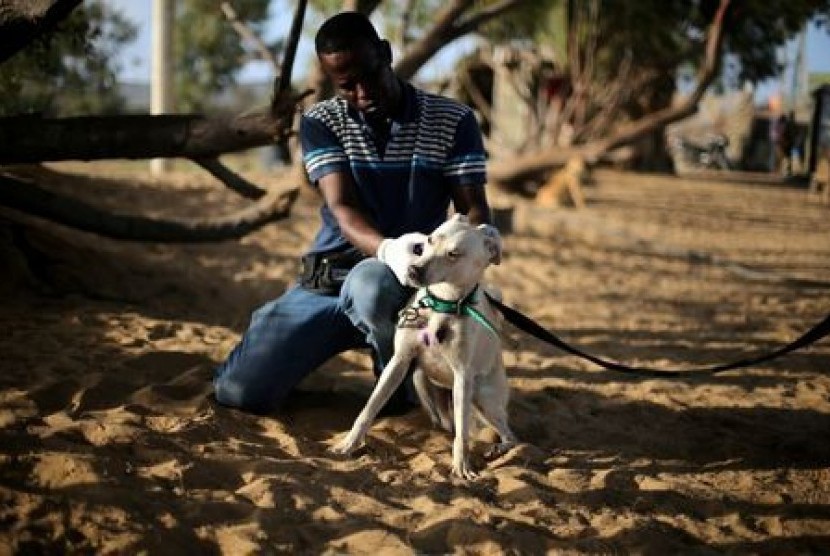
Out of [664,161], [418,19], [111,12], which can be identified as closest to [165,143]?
[418,19]

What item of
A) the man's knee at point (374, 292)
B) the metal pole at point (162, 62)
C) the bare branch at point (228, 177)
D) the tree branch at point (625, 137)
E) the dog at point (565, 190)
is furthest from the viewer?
the dog at point (565, 190)

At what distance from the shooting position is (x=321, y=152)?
128 inches

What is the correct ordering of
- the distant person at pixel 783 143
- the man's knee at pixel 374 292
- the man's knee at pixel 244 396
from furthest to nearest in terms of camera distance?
the distant person at pixel 783 143 → the man's knee at pixel 244 396 → the man's knee at pixel 374 292

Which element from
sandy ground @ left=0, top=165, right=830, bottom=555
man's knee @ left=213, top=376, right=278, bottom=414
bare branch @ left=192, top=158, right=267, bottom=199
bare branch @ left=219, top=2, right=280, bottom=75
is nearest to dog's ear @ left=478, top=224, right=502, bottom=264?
sandy ground @ left=0, top=165, right=830, bottom=555

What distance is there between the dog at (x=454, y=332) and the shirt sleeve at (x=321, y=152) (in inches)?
23.5

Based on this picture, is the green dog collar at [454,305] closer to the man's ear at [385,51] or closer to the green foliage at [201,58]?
the man's ear at [385,51]

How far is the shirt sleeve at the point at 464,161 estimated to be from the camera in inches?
130

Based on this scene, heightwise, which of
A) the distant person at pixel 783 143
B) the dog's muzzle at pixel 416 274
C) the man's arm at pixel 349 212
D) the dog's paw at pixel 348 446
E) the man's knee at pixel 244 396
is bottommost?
the dog's paw at pixel 348 446

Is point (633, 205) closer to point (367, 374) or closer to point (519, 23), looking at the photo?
point (519, 23)

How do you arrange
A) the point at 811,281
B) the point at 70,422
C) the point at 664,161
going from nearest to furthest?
the point at 70,422
the point at 811,281
the point at 664,161

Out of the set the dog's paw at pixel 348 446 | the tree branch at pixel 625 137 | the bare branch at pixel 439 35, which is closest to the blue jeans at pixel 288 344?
the dog's paw at pixel 348 446

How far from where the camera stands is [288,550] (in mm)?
2332

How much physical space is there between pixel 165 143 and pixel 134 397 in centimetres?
140

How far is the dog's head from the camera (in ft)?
8.82
